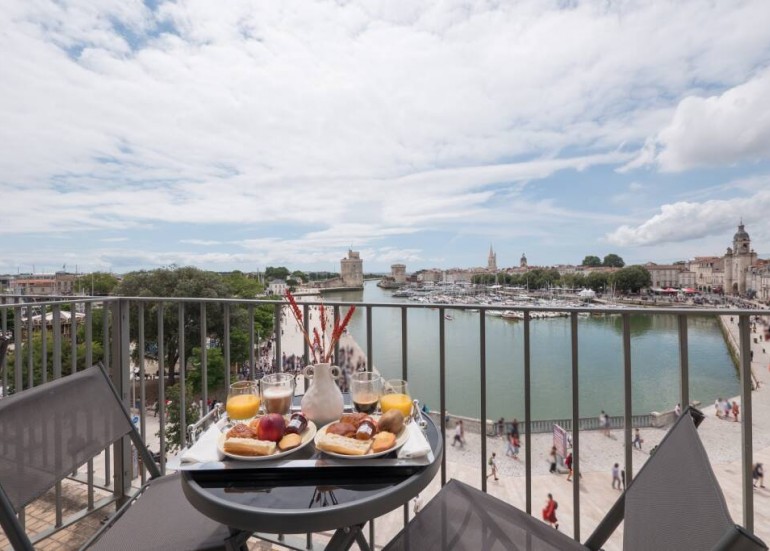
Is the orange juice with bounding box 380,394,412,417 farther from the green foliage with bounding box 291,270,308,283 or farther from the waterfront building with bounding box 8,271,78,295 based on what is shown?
the green foliage with bounding box 291,270,308,283

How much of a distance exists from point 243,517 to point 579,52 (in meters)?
11.5

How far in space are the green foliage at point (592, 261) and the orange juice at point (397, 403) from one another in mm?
96770

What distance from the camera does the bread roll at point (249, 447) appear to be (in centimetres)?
103

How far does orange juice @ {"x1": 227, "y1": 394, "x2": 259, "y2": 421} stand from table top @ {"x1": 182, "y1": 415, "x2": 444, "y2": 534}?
0.89ft

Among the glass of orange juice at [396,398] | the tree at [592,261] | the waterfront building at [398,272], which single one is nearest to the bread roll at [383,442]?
the glass of orange juice at [396,398]

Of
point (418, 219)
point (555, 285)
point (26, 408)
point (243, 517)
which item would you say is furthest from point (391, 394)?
point (418, 219)

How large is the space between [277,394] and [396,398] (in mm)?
432

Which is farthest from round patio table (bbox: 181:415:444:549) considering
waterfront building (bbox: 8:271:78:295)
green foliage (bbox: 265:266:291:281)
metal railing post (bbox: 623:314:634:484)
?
green foliage (bbox: 265:266:291:281)

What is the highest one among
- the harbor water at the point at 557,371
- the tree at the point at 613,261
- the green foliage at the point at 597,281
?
the tree at the point at 613,261

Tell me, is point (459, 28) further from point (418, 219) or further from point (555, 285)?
point (418, 219)

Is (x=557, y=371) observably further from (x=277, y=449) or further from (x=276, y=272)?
(x=276, y=272)

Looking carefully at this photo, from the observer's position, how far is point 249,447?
1.04 meters

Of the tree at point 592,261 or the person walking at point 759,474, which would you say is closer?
the person walking at point 759,474

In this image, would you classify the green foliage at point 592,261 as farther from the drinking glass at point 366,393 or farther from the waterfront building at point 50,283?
the drinking glass at point 366,393
